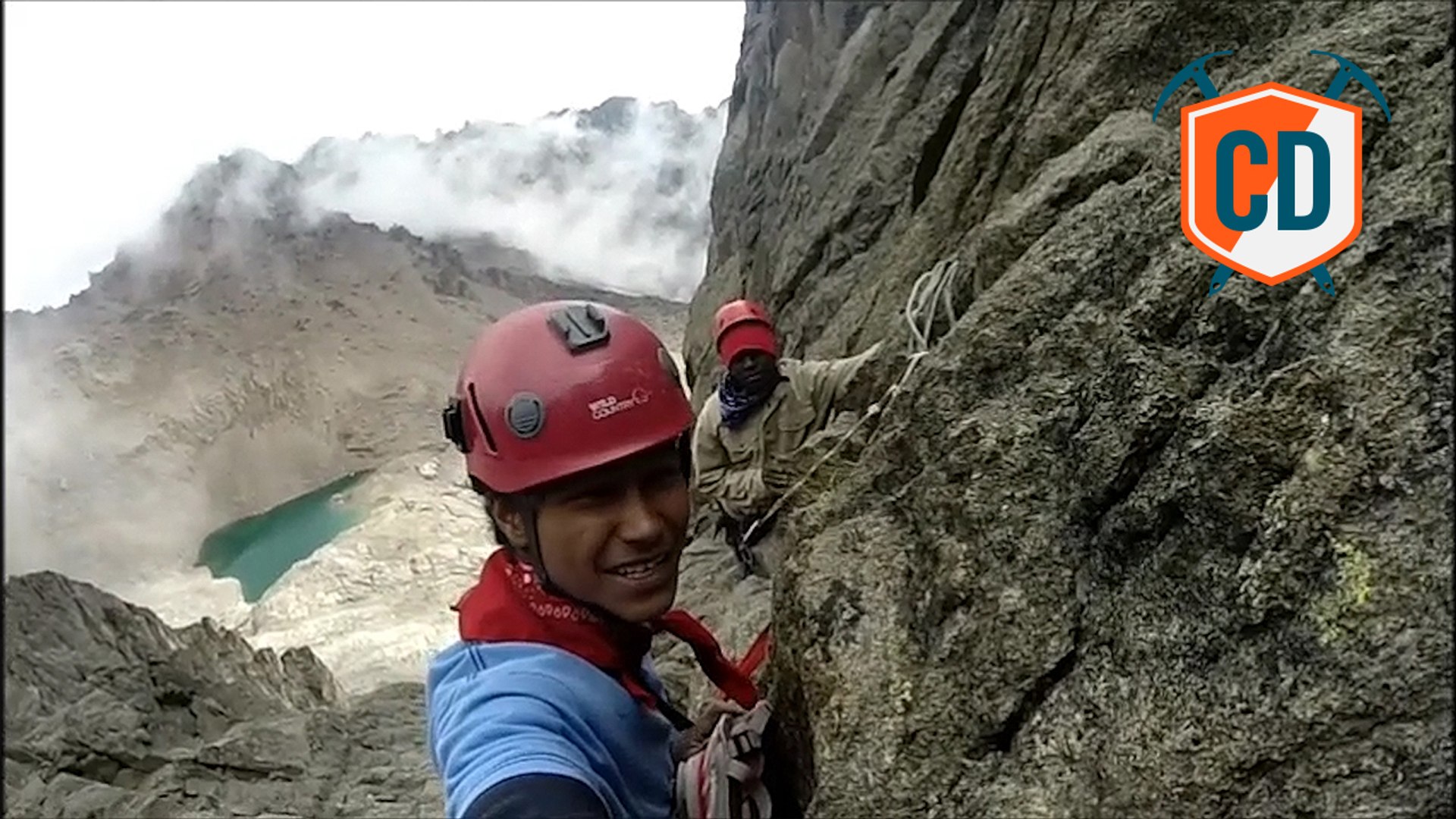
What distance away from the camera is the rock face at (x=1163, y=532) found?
1.63m

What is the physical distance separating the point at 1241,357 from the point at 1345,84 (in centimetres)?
64

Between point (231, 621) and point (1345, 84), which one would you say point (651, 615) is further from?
point (231, 621)

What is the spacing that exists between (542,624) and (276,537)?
36.1m

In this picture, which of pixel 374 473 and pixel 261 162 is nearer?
pixel 374 473

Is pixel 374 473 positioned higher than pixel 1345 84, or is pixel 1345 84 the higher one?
pixel 1345 84

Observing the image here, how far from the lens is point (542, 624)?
2.34 meters

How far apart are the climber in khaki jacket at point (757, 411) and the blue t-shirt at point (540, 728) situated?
10.8 ft

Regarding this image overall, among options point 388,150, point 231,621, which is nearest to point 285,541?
point 231,621

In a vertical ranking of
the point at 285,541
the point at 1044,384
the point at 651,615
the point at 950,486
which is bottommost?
the point at 285,541

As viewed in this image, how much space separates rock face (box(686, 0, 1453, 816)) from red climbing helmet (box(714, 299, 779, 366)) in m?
2.63

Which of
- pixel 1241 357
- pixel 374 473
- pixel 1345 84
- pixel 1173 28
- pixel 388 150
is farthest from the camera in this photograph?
pixel 388 150

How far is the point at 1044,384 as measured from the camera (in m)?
2.31

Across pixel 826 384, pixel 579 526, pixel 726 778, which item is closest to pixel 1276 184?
pixel 579 526

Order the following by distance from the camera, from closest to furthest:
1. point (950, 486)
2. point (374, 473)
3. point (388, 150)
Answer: point (950, 486) < point (374, 473) < point (388, 150)
